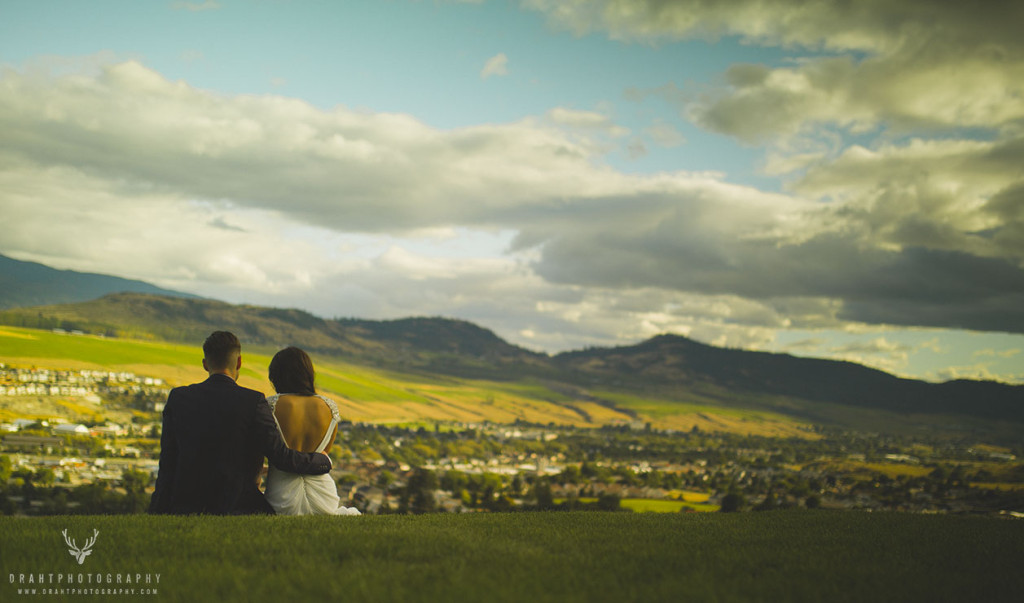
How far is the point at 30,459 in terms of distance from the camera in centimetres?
6000

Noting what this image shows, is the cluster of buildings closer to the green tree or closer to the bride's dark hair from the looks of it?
the green tree

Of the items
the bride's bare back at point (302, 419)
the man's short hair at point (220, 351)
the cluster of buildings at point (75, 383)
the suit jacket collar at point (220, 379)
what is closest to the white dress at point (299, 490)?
the bride's bare back at point (302, 419)

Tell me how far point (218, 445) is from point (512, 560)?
15.1 ft

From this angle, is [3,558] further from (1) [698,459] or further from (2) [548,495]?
(1) [698,459]

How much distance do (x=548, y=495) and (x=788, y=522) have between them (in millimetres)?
41868

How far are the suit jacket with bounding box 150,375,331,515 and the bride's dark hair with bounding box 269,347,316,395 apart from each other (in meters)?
0.57

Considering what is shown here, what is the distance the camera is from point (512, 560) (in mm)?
7344

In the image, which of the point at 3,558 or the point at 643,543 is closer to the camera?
the point at 3,558

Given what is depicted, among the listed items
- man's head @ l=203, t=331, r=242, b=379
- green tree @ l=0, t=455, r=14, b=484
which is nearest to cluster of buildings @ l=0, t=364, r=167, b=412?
green tree @ l=0, t=455, r=14, b=484

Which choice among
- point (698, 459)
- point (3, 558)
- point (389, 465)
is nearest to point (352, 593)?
point (3, 558)

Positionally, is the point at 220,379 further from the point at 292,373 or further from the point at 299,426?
the point at 299,426

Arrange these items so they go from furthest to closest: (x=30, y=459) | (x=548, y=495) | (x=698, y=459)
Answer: (x=698, y=459) < (x=30, y=459) < (x=548, y=495)

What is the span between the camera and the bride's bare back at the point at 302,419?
375 inches

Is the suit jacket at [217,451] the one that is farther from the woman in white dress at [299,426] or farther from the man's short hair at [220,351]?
the woman in white dress at [299,426]
